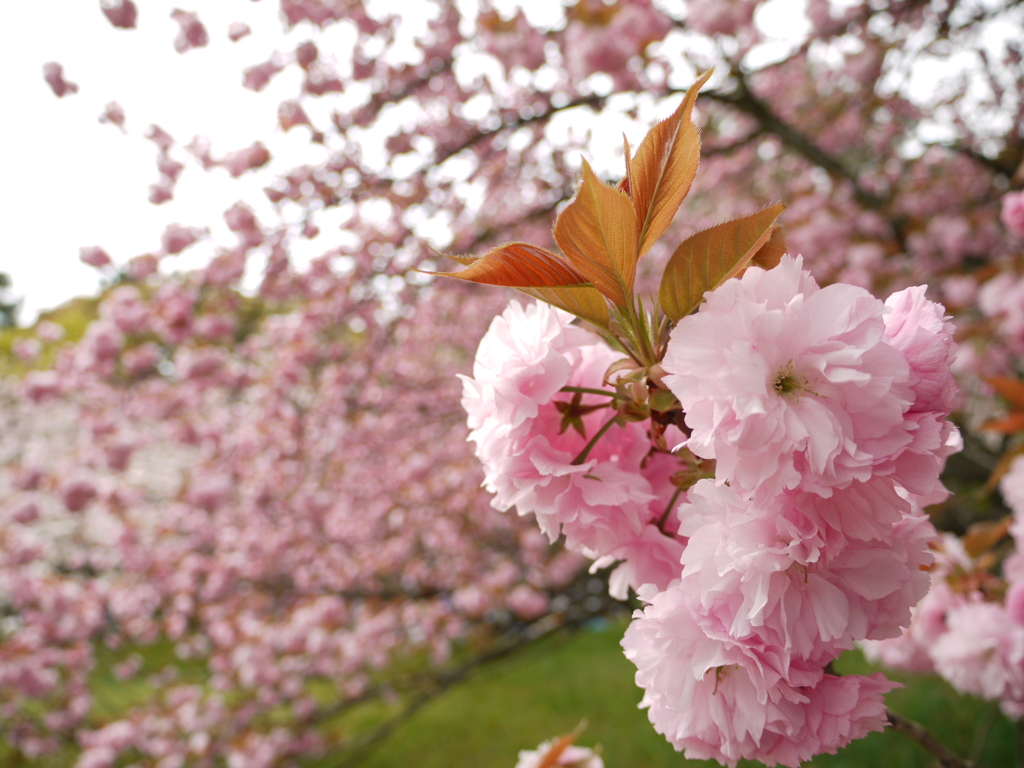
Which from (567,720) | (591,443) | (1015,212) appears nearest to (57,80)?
(591,443)

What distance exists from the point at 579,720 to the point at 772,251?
13.2 feet

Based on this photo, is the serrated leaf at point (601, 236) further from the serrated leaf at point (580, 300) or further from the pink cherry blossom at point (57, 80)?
the pink cherry blossom at point (57, 80)

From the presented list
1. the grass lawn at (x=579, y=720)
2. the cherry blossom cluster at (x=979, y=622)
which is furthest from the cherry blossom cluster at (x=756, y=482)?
the grass lawn at (x=579, y=720)

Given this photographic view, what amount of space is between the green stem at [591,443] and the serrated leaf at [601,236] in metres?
0.11

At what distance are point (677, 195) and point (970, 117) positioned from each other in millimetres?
5342

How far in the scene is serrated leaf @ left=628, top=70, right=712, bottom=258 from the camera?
48 cm

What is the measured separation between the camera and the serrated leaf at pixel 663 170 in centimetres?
48

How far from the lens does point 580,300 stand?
541 millimetres

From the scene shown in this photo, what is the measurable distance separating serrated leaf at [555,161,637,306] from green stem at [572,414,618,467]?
108mm

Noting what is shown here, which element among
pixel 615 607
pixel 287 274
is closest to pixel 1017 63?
pixel 615 607

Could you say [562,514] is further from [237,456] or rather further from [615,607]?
[237,456]

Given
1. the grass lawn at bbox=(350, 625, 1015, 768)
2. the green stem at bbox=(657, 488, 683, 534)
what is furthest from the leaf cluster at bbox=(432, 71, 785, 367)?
the grass lawn at bbox=(350, 625, 1015, 768)

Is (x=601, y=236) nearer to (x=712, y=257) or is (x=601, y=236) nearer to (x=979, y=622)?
(x=712, y=257)

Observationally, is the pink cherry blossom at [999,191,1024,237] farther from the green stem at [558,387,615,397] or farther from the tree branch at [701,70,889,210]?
the green stem at [558,387,615,397]
